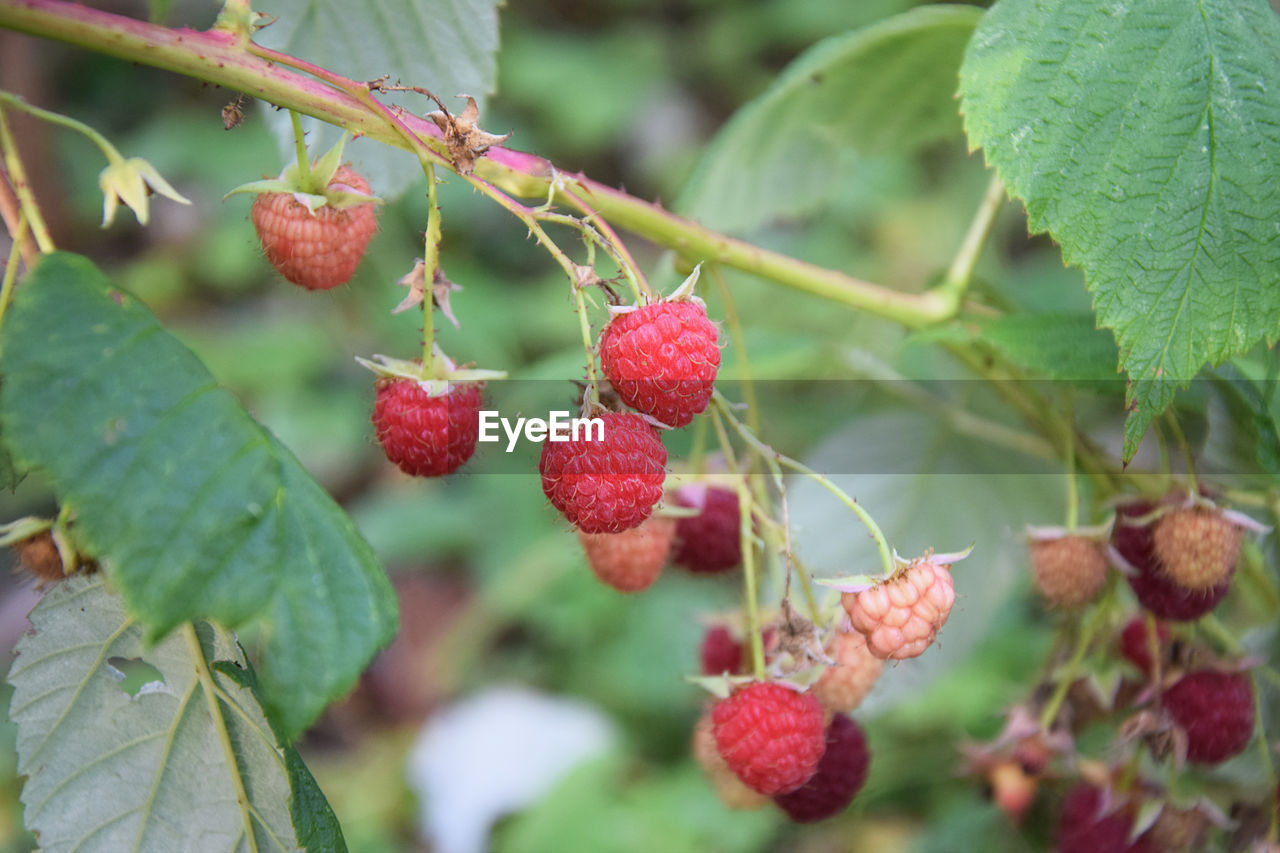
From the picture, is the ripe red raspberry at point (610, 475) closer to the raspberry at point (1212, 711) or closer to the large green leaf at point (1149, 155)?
the large green leaf at point (1149, 155)

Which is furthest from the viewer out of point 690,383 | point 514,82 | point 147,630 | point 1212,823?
point 514,82

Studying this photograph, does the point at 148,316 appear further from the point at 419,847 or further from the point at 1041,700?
the point at 419,847

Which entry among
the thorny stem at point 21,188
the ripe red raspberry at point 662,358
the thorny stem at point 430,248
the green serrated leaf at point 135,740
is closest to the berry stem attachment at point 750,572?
the ripe red raspberry at point 662,358

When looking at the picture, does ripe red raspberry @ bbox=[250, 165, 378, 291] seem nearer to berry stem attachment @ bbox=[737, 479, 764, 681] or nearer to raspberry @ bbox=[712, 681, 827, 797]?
berry stem attachment @ bbox=[737, 479, 764, 681]

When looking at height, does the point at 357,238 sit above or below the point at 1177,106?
below

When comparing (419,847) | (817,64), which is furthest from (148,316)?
(419,847)

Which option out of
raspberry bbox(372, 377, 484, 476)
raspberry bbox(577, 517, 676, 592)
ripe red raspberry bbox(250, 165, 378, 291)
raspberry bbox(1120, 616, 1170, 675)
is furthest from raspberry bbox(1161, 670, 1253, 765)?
ripe red raspberry bbox(250, 165, 378, 291)
